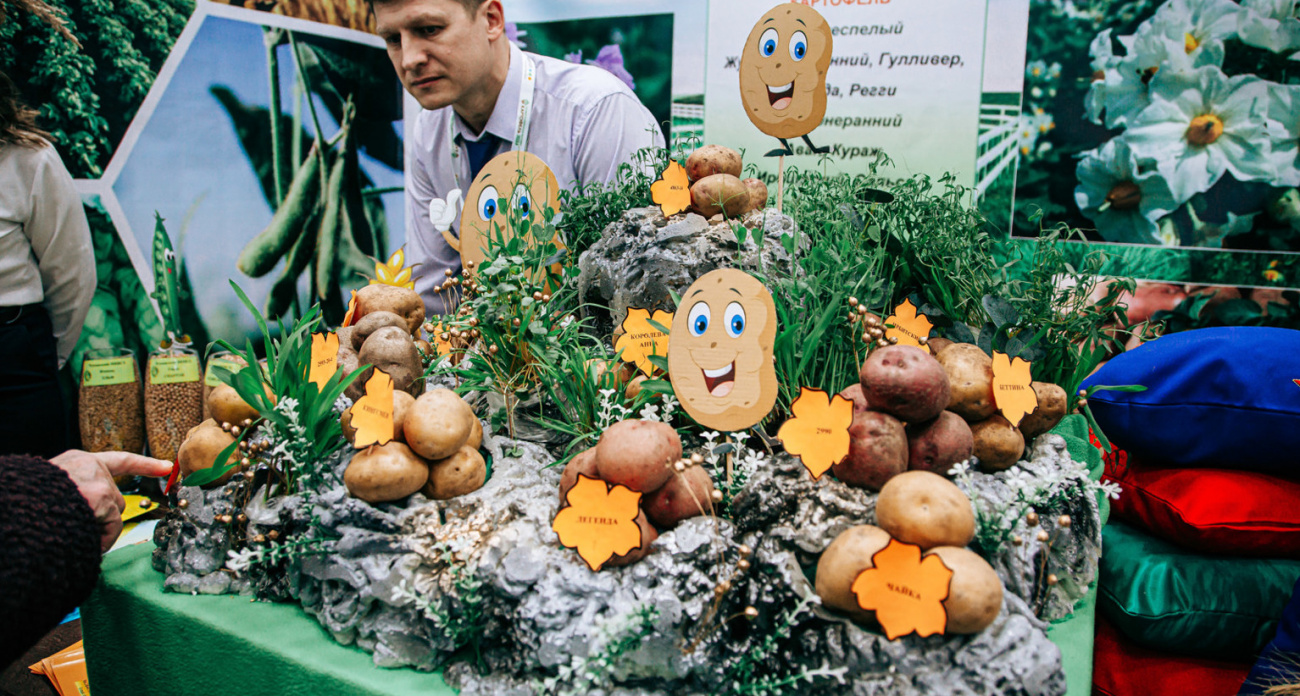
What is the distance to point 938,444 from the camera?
3.63 ft

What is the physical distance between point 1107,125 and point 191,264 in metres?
3.65

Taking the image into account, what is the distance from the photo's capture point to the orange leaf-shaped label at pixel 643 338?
4.48 feet

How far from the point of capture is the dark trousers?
2.11 metres

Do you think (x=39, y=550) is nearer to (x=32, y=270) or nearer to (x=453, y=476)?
(x=453, y=476)

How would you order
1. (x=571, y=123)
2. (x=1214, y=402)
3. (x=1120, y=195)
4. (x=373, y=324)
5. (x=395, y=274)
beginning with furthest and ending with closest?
(x=571, y=123) < (x=1120, y=195) < (x=395, y=274) < (x=373, y=324) < (x=1214, y=402)

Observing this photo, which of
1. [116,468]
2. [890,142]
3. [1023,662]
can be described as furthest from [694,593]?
[890,142]

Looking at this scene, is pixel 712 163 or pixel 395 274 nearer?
pixel 712 163

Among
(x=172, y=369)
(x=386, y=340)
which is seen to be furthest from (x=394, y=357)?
(x=172, y=369)

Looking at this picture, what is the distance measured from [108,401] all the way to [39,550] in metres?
2.10

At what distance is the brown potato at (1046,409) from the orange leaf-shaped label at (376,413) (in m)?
1.17

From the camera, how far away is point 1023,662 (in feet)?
2.86

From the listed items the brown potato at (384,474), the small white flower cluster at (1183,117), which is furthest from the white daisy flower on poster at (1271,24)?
the brown potato at (384,474)

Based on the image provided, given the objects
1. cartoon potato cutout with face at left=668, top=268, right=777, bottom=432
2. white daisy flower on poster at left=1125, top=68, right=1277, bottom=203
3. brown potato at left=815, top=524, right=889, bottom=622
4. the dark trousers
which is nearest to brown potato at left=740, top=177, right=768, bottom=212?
cartoon potato cutout with face at left=668, top=268, right=777, bottom=432

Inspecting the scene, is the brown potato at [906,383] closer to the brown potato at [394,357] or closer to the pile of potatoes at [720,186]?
the pile of potatoes at [720,186]
